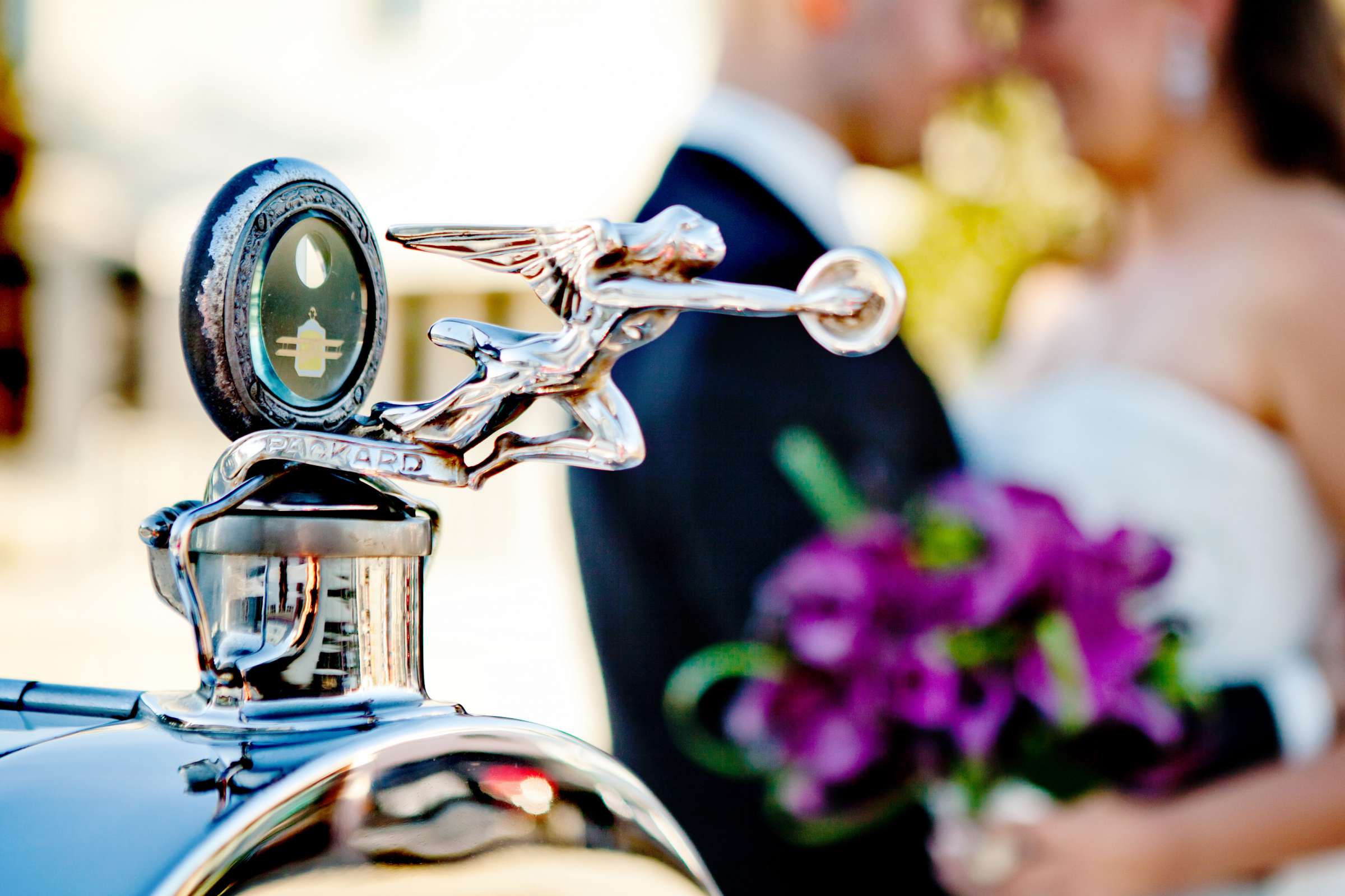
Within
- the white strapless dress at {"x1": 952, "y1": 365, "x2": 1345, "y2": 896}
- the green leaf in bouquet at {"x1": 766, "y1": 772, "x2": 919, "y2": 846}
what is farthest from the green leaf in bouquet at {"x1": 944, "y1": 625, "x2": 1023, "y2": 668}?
the white strapless dress at {"x1": 952, "y1": 365, "x2": 1345, "y2": 896}

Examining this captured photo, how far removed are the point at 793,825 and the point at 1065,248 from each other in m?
3.10

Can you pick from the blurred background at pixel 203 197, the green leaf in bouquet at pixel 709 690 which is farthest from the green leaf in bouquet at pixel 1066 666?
the blurred background at pixel 203 197

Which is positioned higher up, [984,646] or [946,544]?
[946,544]

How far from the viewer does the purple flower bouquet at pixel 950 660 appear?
1962mm

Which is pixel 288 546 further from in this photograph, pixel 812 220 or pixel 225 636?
pixel 812 220

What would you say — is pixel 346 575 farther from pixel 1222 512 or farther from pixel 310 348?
pixel 1222 512

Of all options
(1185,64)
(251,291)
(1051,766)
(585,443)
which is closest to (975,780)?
(1051,766)

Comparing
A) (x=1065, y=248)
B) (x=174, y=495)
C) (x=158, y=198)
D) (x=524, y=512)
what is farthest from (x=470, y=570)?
(x=1065, y=248)

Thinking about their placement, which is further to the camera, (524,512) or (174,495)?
(524,512)

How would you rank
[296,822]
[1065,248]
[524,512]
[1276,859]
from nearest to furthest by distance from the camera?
1. [296,822]
2. [1276,859]
3. [1065,248]
4. [524,512]

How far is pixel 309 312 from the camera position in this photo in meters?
0.61

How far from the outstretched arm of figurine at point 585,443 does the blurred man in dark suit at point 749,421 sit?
1502 millimetres

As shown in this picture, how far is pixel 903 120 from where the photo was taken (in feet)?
8.73

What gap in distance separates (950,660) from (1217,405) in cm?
146
